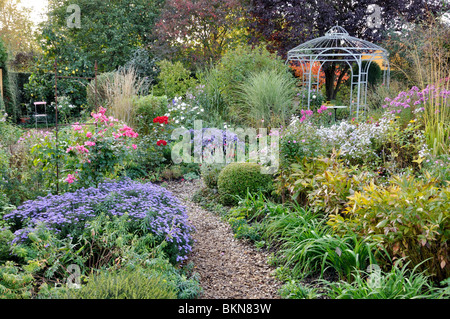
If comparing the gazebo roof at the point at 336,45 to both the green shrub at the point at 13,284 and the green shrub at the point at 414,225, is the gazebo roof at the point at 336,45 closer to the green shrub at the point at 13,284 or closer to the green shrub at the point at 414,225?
the green shrub at the point at 414,225

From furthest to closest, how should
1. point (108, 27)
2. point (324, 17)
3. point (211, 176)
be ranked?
point (108, 27) → point (324, 17) → point (211, 176)

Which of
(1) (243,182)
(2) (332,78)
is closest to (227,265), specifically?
(1) (243,182)

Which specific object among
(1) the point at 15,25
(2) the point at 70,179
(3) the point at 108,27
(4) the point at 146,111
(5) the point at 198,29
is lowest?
(2) the point at 70,179

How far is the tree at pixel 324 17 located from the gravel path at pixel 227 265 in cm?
833

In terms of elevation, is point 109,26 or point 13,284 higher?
point 109,26

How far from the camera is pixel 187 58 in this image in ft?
40.3

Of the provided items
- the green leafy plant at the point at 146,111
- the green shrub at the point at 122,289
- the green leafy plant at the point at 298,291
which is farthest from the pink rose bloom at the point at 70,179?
the green leafy plant at the point at 146,111

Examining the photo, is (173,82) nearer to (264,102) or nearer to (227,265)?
(264,102)

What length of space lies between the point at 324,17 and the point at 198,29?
3880 mm

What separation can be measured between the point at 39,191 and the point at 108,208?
1079mm

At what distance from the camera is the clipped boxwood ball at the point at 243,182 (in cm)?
453

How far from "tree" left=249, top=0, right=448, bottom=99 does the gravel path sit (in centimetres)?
833

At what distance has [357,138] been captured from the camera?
487cm

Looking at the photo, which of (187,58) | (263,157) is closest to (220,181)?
(263,157)
